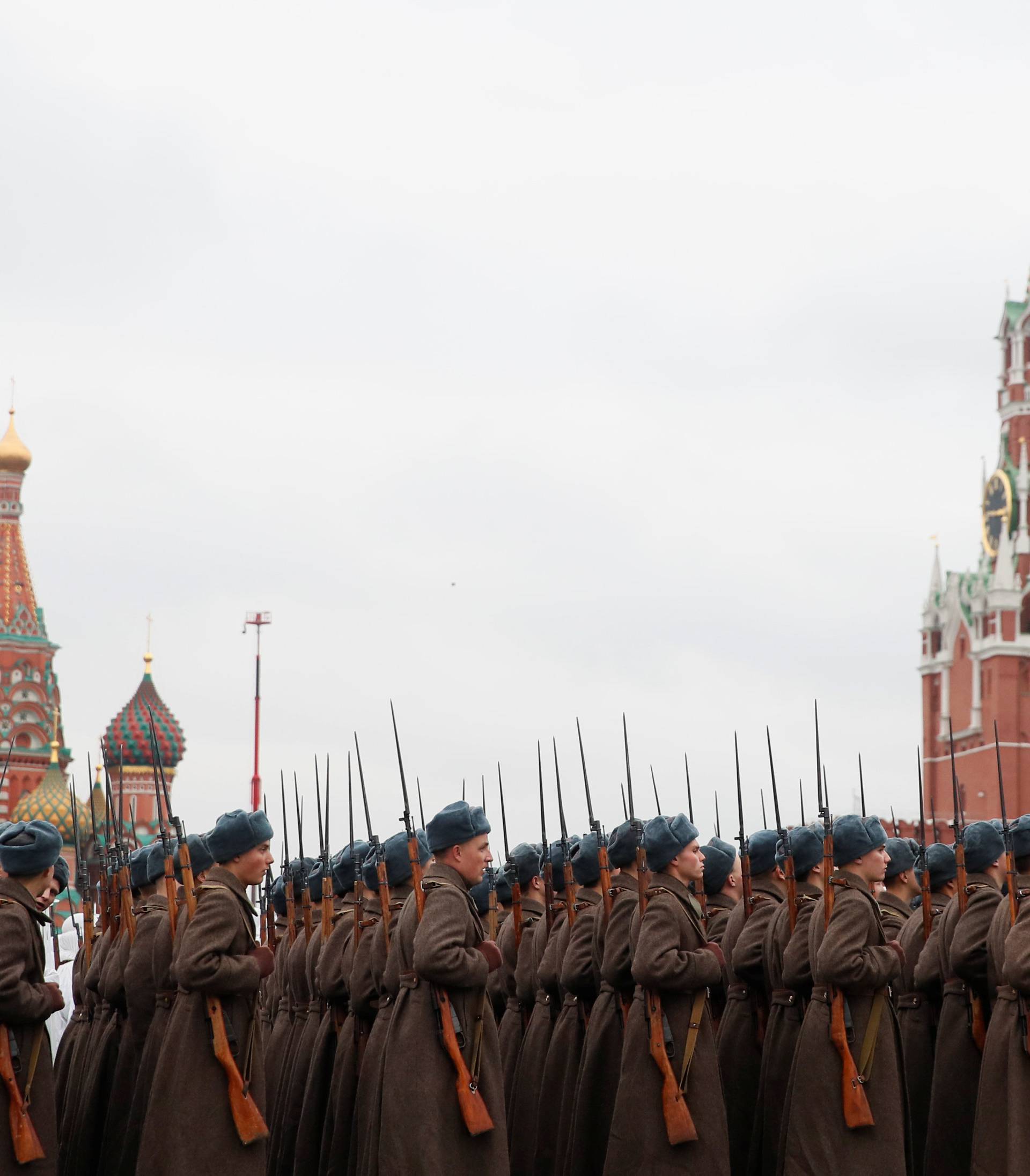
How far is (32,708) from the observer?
71.1 m

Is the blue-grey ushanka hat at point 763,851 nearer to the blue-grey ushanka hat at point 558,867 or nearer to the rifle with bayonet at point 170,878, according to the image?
the blue-grey ushanka hat at point 558,867

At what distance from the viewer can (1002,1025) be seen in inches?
362

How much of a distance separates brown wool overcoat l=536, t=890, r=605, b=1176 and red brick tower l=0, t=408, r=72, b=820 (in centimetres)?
6002

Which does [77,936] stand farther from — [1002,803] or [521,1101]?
[1002,803]

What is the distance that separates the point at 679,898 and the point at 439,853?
1201 millimetres

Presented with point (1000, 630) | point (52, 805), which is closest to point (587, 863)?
point (52, 805)

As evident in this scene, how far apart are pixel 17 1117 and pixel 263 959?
4.24 ft

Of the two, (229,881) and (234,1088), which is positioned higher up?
(229,881)

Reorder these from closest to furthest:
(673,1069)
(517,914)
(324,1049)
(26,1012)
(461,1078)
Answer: (26,1012) < (461,1078) < (673,1069) < (324,1049) < (517,914)

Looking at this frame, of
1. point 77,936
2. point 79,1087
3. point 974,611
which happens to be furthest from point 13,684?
point 79,1087

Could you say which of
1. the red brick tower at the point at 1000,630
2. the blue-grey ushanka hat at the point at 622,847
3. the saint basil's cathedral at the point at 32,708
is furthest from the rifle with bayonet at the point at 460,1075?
the red brick tower at the point at 1000,630

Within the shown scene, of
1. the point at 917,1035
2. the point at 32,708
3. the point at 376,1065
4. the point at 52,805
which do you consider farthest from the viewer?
the point at 32,708

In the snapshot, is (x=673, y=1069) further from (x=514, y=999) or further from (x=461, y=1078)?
(x=514, y=999)

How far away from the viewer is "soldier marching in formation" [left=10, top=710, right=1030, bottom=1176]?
9102 millimetres
